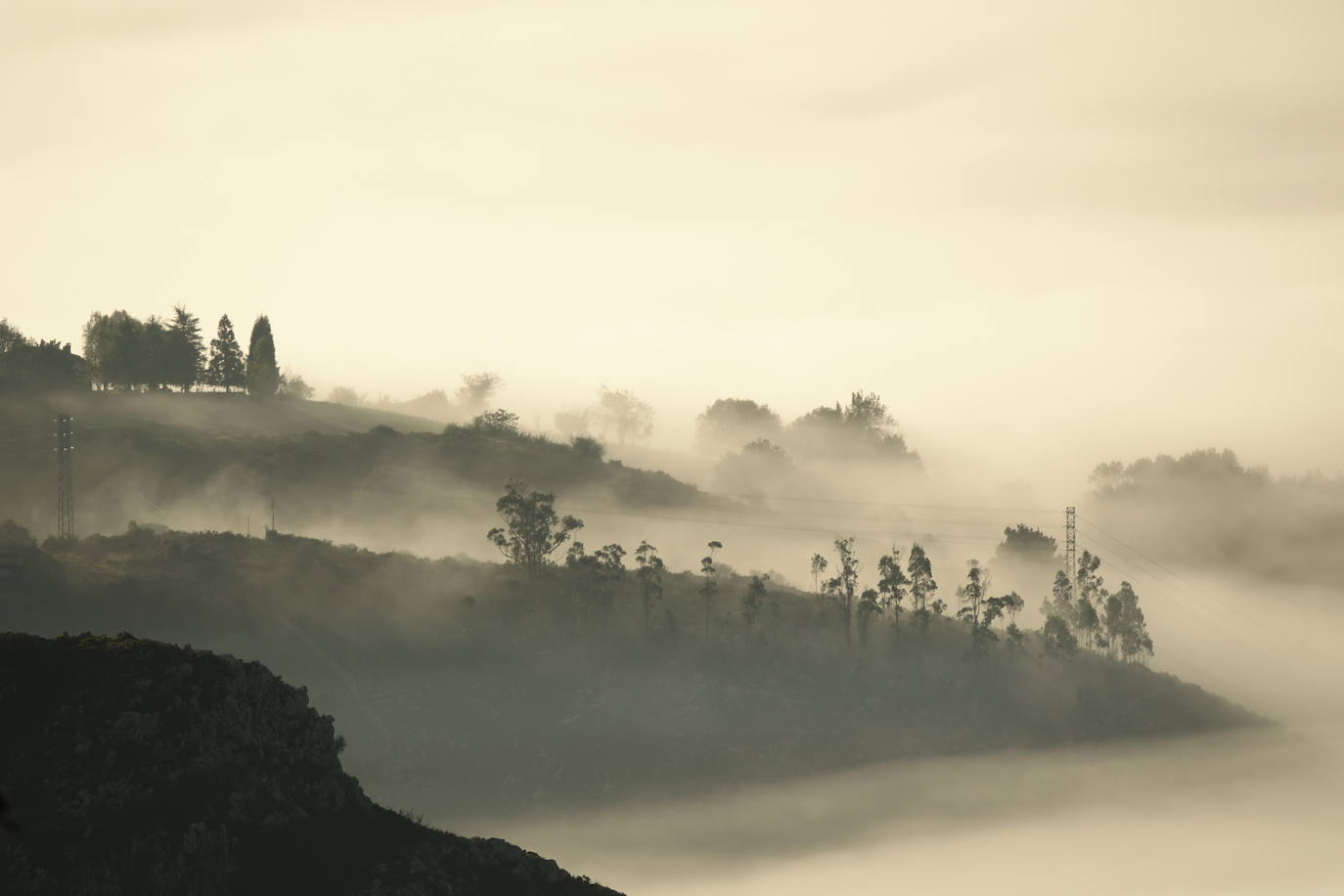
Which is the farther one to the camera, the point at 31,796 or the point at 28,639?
the point at 28,639

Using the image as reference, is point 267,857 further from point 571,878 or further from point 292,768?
point 571,878

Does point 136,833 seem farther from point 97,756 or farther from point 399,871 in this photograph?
point 399,871

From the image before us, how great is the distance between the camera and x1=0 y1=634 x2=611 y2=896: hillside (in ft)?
272

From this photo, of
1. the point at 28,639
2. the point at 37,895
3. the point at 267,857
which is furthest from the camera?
the point at 28,639

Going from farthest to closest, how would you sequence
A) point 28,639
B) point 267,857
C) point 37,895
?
point 28,639
point 267,857
point 37,895

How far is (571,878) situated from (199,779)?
60.7ft

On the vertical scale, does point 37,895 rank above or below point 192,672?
below

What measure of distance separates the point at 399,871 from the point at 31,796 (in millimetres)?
17215

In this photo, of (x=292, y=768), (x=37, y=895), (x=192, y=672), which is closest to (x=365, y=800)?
(x=292, y=768)

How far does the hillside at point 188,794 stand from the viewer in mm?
82812

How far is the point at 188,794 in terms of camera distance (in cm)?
8638

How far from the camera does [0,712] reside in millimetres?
87188

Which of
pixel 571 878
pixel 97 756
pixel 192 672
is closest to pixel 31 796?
pixel 97 756

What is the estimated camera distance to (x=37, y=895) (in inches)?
3147
